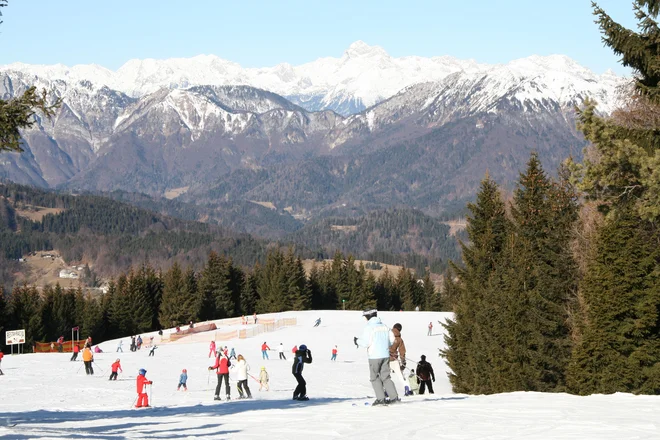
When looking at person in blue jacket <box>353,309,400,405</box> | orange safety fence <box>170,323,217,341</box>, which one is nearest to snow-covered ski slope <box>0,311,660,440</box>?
person in blue jacket <box>353,309,400,405</box>

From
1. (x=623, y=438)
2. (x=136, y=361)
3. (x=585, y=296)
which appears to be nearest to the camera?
(x=623, y=438)

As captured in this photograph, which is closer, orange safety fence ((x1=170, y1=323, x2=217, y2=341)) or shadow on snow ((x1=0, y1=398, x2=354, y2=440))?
shadow on snow ((x1=0, y1=398, x2=354, y2=440))

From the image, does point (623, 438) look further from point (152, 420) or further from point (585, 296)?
point (585, 296)

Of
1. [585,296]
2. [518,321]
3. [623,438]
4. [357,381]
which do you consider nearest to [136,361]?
[357,381]

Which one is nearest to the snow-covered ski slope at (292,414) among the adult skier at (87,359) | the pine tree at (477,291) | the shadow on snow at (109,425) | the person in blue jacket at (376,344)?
the shadow on snow at (109,425)

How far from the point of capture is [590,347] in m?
30.3

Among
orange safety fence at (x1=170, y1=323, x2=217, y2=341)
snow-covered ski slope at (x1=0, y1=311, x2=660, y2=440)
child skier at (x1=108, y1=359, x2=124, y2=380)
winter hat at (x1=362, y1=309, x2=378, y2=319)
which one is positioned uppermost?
orange safety fence at (x1=170, y1=323, x2=217, y2=341)

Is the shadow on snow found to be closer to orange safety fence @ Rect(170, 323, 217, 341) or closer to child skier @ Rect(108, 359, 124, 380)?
child skier @ Rect(108, 359, 124, 380)

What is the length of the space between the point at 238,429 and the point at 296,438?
2319 millimetres

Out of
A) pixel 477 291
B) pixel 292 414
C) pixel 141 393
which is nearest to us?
pixel 292 414

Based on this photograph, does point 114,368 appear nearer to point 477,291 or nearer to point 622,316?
point 477,291

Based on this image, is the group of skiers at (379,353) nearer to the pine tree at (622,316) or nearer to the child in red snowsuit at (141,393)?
the child in red snowsuit at (141,393)

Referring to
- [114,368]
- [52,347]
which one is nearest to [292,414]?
[114,368]

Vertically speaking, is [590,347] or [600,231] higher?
[600,231]
